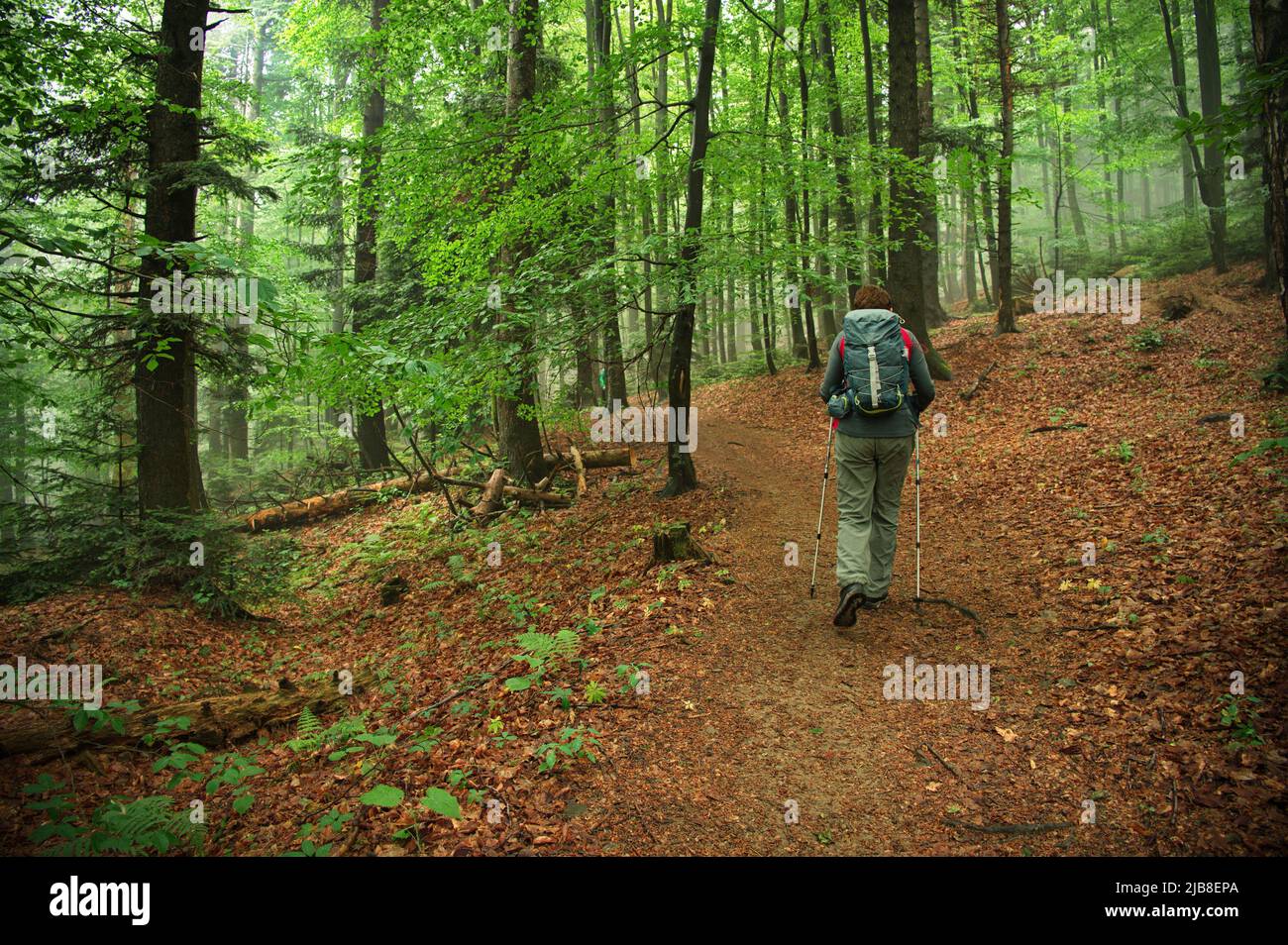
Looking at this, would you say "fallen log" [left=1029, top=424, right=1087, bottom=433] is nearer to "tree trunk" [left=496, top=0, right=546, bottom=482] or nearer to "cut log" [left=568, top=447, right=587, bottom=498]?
"cut log" [left=568, top=447, right=587, bottom=498]

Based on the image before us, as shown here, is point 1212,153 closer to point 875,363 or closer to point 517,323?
point 875,363

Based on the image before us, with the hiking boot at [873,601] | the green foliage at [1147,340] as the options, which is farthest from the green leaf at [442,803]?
the green foliage at [1147,340]

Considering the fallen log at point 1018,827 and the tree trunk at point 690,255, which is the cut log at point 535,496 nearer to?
the tree trunk at point 690,255

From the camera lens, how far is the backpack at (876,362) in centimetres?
559

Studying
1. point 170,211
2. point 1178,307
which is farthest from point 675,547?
point 1178,307

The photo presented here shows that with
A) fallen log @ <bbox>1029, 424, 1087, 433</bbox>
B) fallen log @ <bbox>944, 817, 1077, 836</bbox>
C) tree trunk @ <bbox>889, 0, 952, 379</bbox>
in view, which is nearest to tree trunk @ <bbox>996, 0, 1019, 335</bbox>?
tree trunk @ <bbox>889, 0, 952, 379</bbox>

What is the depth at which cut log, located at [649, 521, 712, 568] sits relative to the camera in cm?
760

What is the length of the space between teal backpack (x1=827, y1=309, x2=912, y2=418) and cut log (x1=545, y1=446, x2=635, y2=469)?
25.4 ft

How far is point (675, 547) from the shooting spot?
7.62 meters

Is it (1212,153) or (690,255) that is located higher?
(1212,153)

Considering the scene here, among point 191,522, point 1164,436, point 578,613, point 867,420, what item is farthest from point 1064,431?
point 191,522

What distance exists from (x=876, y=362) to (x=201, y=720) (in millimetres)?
6360

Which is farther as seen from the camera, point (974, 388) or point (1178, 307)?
point (1178, 307)
